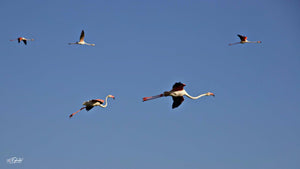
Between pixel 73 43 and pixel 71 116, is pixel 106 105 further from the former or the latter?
pixel 73 43

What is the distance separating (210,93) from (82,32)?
2106 centimetres

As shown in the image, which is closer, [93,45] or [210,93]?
[210,93]

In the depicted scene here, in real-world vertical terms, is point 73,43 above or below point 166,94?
above

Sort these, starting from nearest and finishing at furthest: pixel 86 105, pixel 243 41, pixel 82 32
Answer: pixel 86 105, pixel 243 41, pixel 82 32

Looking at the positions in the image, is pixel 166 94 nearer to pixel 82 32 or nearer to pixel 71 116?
pixel 71 116

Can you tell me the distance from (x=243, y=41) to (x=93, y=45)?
17473 millimetres

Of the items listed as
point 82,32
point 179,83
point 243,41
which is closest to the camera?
point 179,83

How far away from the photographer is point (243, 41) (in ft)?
176

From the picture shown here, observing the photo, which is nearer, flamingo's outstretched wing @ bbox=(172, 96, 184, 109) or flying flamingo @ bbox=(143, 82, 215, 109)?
flying flamingo @ bbox=(143, 82, 215, 109)

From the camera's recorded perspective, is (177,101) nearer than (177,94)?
No

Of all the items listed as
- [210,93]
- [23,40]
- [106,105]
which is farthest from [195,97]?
[23,40]

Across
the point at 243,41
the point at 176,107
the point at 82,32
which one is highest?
the point at 82,32

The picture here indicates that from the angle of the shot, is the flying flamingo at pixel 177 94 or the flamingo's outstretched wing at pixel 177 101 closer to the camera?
the flying flamingo at pixel 177 94

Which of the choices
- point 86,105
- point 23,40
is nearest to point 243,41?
point 86,105
